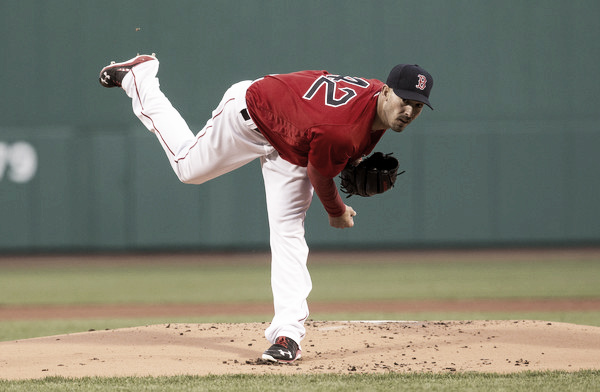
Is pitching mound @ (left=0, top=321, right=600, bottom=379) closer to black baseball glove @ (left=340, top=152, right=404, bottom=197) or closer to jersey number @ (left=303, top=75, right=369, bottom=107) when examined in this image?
black baseball glove @ (left=340, top=152, right=404, bottom=197)

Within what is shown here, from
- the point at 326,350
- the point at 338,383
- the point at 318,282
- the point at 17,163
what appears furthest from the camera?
the point at 17,163

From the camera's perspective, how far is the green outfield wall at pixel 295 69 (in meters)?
9.68

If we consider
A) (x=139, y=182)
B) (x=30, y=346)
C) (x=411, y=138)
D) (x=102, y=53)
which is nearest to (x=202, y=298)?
(x=30, y=346)

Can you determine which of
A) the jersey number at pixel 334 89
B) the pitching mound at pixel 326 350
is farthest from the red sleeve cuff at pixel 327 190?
the pitching mound at pixel 326 350

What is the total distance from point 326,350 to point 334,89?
121cm

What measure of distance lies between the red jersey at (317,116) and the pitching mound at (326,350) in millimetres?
850

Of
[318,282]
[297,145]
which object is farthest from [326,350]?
[318,282]

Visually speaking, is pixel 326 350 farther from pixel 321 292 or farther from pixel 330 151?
pixel 321 292

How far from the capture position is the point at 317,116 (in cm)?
296

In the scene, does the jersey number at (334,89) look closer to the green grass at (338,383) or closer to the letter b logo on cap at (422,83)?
the letter b logo on cap at (422,83)

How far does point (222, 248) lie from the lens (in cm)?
975

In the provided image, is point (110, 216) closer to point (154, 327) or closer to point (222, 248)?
point (222, 248)

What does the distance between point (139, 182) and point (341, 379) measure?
7.20 m

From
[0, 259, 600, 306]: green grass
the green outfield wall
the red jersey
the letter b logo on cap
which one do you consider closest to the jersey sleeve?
the red jersey
